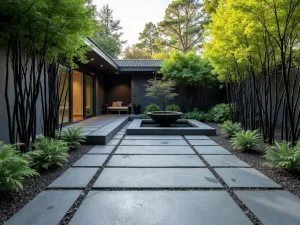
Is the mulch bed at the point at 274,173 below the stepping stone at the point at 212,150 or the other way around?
Result: below

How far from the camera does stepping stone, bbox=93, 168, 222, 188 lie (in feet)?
8.29

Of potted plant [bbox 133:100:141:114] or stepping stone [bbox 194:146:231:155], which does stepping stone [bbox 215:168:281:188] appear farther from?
potted plant [bbox 133:100:141:114]

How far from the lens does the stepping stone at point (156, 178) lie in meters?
2.53

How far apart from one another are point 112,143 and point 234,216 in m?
3.59

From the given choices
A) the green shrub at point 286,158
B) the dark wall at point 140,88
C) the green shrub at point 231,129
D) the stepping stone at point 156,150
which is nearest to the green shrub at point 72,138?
the stepping stone at point 156,150

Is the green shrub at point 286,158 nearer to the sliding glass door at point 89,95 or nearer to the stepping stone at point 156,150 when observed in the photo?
the stepping stone at point 156,150

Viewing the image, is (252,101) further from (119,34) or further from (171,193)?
(119,34)

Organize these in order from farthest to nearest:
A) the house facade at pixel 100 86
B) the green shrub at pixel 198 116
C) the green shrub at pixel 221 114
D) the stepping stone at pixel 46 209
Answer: the green shrub at pixel 198 116, the green shrub at pixel 221 114, the house facade at pixel 100 86, the stepping stone at pixel 46 209

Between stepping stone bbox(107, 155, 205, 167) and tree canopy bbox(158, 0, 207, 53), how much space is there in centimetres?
1598

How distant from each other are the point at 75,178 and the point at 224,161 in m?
2.35

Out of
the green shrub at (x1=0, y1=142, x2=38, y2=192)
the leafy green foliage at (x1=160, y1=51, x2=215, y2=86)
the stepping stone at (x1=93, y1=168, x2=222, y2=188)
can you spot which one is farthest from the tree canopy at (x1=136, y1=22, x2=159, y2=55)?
the green shrub at (x1=0, y1=142, x2=38, y2=192)

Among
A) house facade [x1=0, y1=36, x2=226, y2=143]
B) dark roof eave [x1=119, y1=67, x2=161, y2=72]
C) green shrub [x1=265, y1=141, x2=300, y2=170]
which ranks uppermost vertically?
dark roof eave [x1=119, y1=67, x2=161, y2=72]

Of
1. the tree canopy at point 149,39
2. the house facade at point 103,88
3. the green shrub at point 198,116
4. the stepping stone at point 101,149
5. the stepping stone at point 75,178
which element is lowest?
the stepping stone at point 75,178

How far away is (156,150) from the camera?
4.35 meters
